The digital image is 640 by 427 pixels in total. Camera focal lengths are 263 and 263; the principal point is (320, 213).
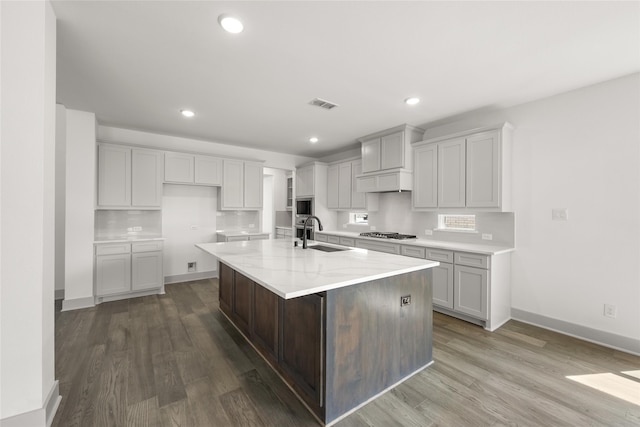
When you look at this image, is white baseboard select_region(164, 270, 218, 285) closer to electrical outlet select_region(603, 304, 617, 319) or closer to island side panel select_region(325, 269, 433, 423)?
island side panel select_region(325, 269, 433, 423)

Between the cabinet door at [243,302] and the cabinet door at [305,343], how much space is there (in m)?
0.71

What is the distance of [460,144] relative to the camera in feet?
11.6

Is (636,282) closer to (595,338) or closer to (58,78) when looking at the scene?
(595,338)

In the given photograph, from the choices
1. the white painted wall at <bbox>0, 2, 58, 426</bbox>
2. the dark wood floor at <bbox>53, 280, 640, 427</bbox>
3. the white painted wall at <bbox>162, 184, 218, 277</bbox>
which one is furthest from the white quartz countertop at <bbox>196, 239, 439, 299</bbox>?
the white painted wall at <bbox>162, 184, 218, 277</bbox>

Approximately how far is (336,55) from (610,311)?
12.2 ft

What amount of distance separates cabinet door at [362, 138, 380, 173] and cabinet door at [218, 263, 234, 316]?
288 cm

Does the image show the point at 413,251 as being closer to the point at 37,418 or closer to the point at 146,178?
the point at 37,418

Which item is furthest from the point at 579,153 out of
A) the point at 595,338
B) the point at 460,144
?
the point at 595,338

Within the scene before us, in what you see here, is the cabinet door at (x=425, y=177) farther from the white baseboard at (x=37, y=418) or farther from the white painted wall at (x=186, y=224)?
the white baseboard at (x=37, y=418)

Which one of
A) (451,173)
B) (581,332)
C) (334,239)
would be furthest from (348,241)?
(581,332)

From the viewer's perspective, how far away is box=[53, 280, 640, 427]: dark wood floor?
172cm

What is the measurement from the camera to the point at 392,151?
14.1 ft

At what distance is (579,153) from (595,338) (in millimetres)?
1970

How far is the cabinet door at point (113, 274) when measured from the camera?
377 centimetres
